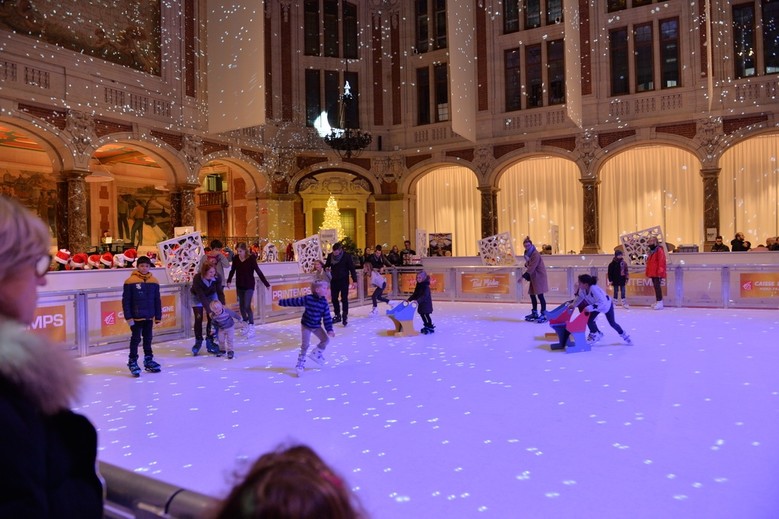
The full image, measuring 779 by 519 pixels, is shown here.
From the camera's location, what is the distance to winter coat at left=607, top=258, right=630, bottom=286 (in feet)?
39.8

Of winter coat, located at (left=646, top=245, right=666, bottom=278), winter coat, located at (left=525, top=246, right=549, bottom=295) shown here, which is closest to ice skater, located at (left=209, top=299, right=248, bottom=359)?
winter coat, located at (left=525, top=246, right=549, bottom=295)

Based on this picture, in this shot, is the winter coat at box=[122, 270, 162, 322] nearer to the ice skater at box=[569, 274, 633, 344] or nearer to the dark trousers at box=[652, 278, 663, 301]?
the ice skater at box=[569, 274, 633, 344]

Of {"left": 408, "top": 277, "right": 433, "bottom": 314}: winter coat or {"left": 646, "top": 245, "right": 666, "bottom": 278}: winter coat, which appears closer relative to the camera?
{"left": 408, "top": 277, "right": 433, "bottom": 314}: winter coat

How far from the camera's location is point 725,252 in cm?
1423

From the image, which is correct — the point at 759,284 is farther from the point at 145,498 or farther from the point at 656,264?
the point at 145,498

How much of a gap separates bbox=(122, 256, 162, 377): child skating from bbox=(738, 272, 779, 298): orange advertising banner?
1070 centimetres

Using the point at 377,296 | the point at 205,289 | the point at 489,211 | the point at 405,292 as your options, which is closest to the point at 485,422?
the point at 205,289

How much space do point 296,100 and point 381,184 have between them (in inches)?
161

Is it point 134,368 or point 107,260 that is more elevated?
point 107,260

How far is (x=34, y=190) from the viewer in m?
17.7

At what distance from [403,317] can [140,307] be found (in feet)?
13.0

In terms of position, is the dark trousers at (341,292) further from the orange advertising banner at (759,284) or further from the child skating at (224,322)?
the orange advertising banner at (759,284)

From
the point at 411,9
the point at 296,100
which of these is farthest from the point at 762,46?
the point at 296,100

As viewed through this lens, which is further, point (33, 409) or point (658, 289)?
point (658, 289)
